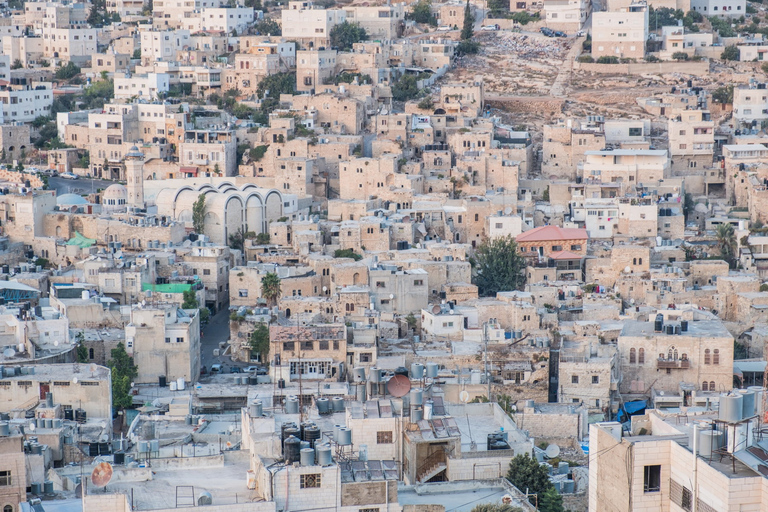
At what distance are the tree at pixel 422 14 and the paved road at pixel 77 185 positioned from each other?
2195cm

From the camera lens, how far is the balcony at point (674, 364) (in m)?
41.5

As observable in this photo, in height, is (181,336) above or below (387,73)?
below

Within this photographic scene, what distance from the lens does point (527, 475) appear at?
27953 millimetres

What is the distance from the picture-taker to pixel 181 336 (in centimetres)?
4244

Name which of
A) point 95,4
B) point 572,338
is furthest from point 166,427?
point 95,4

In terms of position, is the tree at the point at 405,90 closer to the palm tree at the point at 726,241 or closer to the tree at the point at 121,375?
the palm tree at the point at 726,241

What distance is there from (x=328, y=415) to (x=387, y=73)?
42.3 metres

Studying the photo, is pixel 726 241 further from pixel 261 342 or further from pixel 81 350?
pixel 81 350

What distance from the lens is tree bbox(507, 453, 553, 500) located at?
27750mm

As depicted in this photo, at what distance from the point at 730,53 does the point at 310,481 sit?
5422 centimetres

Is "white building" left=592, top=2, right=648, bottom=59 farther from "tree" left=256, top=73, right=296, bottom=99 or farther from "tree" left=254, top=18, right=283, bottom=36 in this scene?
"tree" left=256, top=73, right=296, bottom=99

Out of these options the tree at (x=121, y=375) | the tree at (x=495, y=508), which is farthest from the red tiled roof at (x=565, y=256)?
the tree at (x=495, y=508)

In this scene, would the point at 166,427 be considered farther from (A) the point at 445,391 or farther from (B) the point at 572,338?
(B) the point at 572,338

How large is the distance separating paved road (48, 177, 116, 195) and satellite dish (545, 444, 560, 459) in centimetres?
3090
